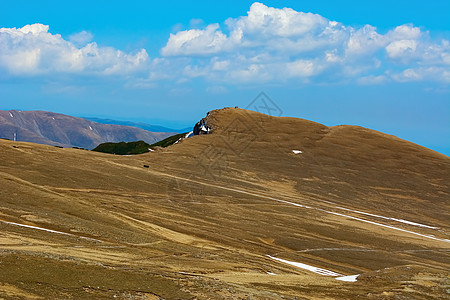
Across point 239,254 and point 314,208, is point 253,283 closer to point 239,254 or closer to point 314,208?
point 239,254

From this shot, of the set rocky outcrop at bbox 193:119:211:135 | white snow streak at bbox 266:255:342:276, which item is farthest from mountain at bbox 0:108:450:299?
rocky outcrop at bbox 193:119:211:135

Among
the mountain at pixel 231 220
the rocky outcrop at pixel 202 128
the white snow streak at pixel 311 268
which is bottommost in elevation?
the white snow streak at pixel 311 268

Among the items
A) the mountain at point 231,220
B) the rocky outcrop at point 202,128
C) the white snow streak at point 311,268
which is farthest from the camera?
the rocky outcrop at point 202,128

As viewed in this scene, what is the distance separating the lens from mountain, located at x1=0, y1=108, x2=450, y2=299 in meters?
30.2

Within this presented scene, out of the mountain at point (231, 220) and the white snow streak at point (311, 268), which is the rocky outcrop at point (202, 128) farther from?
the white snow streak at point (311, 268)

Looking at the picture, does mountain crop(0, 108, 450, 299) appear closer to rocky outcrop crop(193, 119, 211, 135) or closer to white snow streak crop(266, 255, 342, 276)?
white snow streak crop(266, 255, 342, 276)

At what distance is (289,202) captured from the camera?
296 ft

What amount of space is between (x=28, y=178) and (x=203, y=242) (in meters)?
32.7

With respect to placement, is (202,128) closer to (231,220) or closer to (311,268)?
(231,220)

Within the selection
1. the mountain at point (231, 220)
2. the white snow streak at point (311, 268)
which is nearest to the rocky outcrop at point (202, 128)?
the mountain at point (231, 220)

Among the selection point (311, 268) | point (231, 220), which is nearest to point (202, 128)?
point (231, 220)

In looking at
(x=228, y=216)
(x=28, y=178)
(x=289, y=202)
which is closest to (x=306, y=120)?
(x=289, y=202)

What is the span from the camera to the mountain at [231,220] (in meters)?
30.2

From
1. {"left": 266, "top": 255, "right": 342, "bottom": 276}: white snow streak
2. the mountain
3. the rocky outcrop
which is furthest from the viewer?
the rocky outcrop
